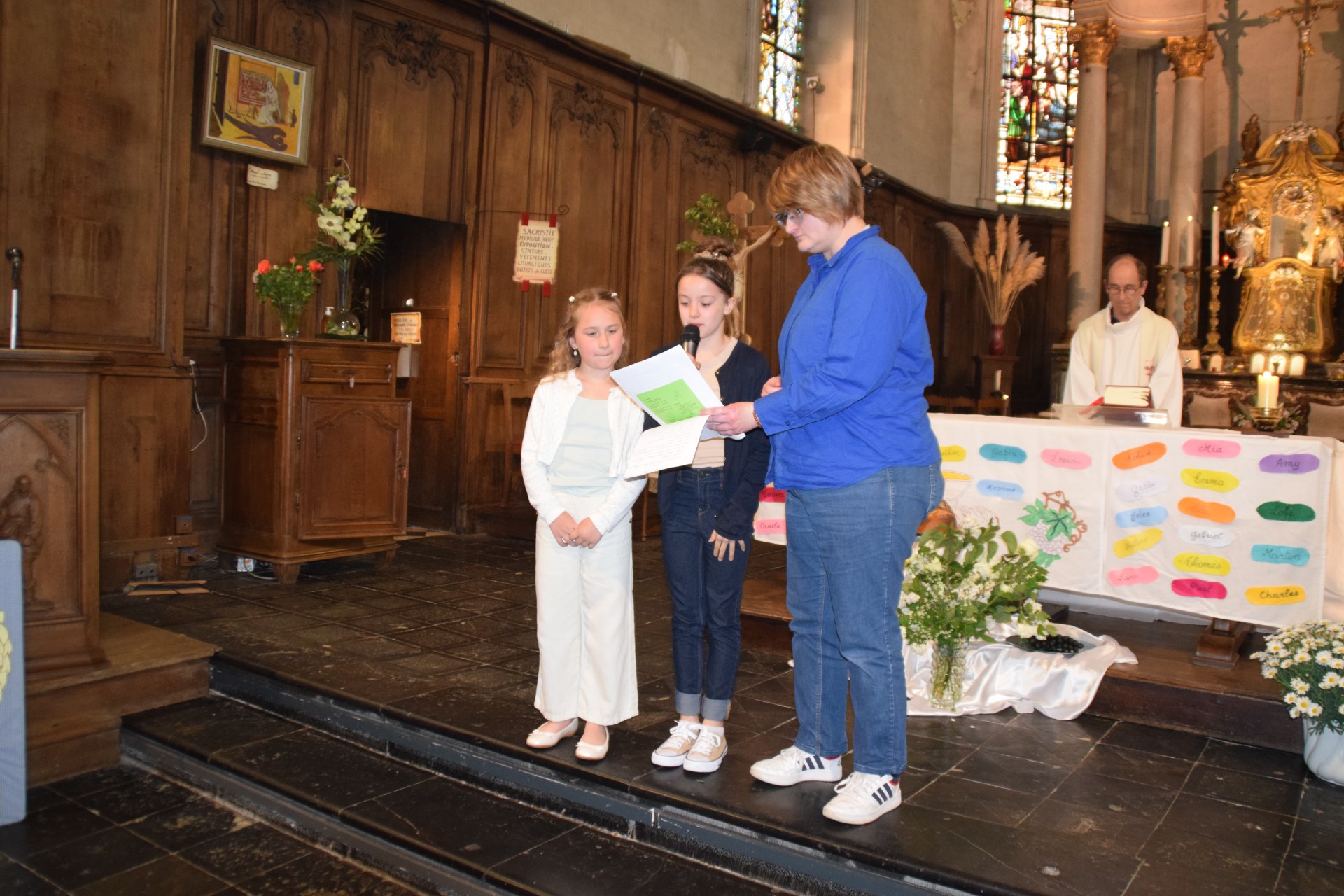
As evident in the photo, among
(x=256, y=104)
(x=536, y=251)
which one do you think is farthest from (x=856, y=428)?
(x=536, y=251)

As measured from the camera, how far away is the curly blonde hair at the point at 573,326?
2910 mm

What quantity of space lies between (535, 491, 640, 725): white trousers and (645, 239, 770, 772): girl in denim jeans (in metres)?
0.15

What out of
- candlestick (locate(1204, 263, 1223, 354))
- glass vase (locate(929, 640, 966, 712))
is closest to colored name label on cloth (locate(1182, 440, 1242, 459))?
glass vase (locate(929, 640, 966, 712))

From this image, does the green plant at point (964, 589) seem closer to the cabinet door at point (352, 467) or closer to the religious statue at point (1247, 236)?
the cabinet door at point (352, 467)

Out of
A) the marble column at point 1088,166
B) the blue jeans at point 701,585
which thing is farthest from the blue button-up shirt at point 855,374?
the marble column at point 1088,166

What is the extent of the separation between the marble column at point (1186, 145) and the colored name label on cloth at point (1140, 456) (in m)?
7.43

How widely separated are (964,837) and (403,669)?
206 centimetres

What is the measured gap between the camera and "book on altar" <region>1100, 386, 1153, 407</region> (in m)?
4.20

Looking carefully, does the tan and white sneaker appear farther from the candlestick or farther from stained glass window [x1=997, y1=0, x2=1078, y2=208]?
stained glass window [x1=997, y1=0, x2=1078, y2=208]

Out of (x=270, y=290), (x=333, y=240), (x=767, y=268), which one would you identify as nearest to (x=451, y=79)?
(x=333, y=240)

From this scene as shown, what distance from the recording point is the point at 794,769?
272cm

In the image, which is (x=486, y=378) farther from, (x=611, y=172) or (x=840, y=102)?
(x=840, y=102)

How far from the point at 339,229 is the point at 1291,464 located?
4540 millimetres

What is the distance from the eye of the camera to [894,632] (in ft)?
8.26
